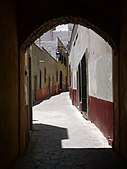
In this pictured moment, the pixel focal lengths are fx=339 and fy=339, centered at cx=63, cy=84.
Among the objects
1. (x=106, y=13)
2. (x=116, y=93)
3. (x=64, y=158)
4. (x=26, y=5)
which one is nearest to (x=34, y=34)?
(x=26, y=5)

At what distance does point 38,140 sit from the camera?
358 inches

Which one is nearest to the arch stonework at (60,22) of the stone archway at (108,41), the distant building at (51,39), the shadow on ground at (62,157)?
the stone archway at (108,41)

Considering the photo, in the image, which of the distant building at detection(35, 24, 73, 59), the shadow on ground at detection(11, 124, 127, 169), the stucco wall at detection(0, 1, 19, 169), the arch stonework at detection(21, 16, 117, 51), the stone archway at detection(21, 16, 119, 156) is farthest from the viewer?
the distant building at detection(35, 24, 73, 59)

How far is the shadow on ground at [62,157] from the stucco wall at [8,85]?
407mm

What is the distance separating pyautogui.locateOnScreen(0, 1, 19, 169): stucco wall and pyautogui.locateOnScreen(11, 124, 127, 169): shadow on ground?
0.41m

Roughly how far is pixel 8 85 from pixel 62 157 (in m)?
1.99

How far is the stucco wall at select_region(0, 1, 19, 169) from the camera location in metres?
5.53

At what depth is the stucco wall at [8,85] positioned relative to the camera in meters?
5.53

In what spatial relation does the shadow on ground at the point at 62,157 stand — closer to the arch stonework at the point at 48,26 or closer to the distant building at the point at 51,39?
the arch stonework at the point at 48,26

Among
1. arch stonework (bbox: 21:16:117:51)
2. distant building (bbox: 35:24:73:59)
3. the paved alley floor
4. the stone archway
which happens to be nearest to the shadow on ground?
the paved alley floor

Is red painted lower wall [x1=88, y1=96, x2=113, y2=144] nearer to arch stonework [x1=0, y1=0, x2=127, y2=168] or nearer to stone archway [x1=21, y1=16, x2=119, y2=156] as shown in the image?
stone archway [x1=21, y1=16, x2=119, y2=156]

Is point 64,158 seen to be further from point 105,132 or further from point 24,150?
point 105,132

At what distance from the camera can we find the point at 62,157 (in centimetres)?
696

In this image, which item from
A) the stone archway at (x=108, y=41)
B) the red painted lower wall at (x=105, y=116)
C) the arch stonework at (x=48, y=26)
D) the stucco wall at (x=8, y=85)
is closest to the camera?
the stucco wall at (x=8, y=85)
